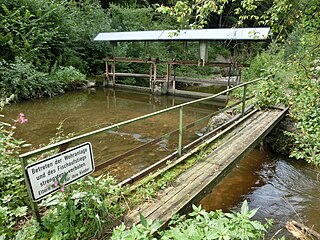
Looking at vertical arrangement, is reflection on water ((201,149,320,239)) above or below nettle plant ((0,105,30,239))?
below

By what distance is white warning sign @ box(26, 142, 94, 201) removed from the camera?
5.90 feet

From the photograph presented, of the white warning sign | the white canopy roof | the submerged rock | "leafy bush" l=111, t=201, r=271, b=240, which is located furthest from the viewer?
the white canopy roof

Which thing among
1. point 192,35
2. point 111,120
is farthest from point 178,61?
point 111,120

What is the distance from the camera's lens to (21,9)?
11359mm

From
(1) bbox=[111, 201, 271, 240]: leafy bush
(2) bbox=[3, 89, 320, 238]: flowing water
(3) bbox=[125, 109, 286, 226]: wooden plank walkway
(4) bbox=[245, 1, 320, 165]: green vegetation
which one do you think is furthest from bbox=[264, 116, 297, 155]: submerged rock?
(1) bbox=[111, 201, 271, 240]: leafy bush

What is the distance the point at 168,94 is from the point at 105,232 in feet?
34.8

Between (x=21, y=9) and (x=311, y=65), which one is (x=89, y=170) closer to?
(x=311, y=65)

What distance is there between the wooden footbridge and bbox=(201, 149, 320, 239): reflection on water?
778 millimetres

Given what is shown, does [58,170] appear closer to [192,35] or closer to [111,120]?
[111,120]

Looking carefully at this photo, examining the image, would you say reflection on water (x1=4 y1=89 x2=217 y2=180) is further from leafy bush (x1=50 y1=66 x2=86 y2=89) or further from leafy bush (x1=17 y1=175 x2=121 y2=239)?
leafy bush (x1=17 y1=175 x2=121 y2=239)

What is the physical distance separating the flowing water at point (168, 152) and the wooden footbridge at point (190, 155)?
76cm

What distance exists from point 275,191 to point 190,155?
6.15 ft

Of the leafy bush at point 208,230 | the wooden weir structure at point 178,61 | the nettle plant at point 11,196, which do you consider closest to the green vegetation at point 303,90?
the leafy bush at point 208,230

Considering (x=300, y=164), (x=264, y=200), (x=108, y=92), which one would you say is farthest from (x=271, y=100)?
(x=108, y=92)
